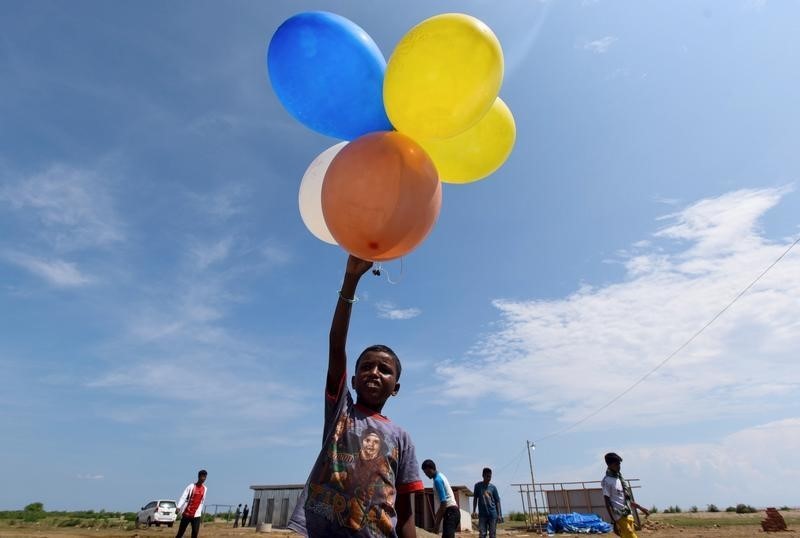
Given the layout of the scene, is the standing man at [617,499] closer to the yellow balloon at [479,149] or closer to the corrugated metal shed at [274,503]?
the yellow balloon at [479,149]

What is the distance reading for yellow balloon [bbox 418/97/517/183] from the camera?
304 cm

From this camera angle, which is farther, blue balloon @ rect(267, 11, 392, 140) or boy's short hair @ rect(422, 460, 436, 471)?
boy's short hair @ rect(422, 460, 436, 471)

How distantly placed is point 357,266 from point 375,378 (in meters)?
0.54

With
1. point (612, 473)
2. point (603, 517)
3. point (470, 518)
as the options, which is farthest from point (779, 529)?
point (612, 473)

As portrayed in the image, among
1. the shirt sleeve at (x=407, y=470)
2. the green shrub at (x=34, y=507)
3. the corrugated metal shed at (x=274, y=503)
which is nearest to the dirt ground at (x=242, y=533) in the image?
the corrugated metal shed at (x=274, y=503)

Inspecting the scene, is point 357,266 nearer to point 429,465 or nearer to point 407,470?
point 407,470

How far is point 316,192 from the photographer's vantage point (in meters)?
3.07

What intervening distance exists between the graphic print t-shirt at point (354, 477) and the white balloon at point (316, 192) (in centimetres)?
139

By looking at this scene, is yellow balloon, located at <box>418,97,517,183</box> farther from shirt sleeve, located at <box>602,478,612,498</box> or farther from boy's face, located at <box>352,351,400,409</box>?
shirt sleeve, located at <box>602,478,612,498</box>

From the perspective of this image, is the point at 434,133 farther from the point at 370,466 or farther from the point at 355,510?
the point at 355,510

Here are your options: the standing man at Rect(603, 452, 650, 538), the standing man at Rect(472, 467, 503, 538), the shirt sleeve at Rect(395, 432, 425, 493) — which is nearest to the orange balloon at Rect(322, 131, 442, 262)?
the shirt sleeve at Rect(395, 432, 425, 493)

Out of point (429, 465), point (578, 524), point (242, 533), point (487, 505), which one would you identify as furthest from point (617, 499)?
point (242, 533)

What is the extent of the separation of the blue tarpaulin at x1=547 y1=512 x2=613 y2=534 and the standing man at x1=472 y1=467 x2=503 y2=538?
1316cm

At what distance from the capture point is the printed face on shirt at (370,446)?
1853 mm
